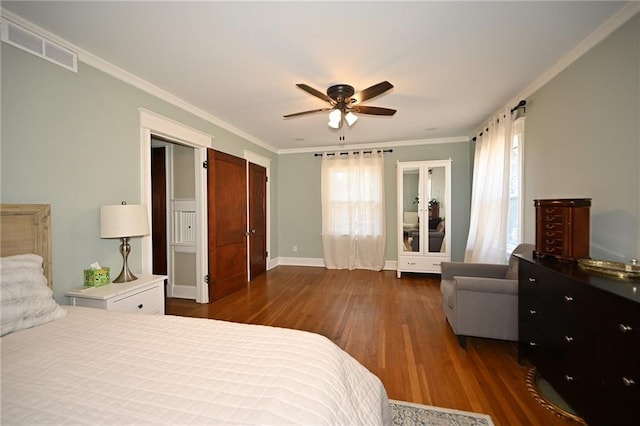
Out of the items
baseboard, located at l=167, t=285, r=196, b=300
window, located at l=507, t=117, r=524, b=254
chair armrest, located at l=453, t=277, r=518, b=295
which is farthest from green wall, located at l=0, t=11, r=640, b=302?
baseboard, located at l=167, t=285, r=196, b=300

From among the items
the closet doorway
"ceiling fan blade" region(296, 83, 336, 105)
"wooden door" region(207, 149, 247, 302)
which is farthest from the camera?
the closet doorway

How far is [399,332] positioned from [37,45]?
148 inches

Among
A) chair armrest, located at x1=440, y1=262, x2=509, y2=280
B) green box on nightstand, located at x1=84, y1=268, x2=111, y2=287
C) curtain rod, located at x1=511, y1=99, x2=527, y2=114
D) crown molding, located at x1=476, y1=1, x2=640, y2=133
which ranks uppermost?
crown molding, located at x1=476, y1=1, x2=640, y2=133

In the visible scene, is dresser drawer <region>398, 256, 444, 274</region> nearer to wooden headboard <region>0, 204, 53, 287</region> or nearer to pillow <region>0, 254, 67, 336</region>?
pillow <region>0, 254, 67, 336</region>

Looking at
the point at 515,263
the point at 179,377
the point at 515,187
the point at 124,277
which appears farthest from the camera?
the point at 515,187

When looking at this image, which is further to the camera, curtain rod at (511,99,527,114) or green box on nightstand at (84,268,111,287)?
curtain rod at (511,99,527,114)

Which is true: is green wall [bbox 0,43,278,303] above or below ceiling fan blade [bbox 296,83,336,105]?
below

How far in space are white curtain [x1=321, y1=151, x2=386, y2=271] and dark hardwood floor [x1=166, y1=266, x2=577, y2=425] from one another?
21.4 inches

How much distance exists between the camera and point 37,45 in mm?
1726

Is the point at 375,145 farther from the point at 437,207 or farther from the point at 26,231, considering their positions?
the point at 26,231

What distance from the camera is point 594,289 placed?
1.24m

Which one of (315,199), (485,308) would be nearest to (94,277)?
(485,308)

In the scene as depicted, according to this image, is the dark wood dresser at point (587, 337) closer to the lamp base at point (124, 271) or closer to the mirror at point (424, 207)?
the mirror at point (424, 207)

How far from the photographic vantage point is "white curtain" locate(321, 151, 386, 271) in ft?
16.0
